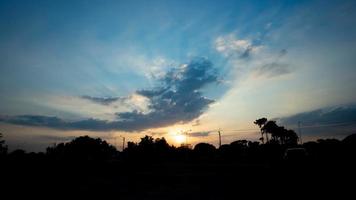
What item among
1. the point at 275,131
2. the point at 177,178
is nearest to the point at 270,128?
the point at 275,131

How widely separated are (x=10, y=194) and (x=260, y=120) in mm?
103855

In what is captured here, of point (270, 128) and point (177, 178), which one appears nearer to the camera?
point (177, 178)

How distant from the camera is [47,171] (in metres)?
31.5

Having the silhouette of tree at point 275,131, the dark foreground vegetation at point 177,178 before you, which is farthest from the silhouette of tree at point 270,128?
the dark foreground vegetation at point 177,178

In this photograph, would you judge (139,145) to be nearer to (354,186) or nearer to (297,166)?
(297,166)

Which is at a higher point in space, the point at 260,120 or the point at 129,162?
the point at 260,120

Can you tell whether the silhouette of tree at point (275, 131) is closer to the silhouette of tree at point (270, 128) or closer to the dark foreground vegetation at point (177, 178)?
the silhouette of tree at point (270, 128)

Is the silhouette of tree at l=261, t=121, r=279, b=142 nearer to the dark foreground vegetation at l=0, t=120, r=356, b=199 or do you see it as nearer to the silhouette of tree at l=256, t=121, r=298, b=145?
the silhouette of tree at l=256, t=121, r=298, b=145

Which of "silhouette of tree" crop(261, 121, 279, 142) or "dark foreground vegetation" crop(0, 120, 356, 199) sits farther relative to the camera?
"silhouette of tree" crop(261, 121, 279, 142)

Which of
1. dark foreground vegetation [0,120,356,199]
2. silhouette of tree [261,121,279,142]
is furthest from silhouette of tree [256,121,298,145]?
dark foreground vegetation [0,120,356,199]

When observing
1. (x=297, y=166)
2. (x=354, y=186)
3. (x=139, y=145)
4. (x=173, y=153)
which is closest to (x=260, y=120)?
(x=173, y=153)

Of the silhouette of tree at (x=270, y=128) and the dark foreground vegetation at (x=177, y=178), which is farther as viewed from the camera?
the silhouette of tree at (x=270, y=128)

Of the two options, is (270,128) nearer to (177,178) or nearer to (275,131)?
(275,131)

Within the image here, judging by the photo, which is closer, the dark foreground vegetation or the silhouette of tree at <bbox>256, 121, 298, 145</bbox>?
the dark foreground vegetation
